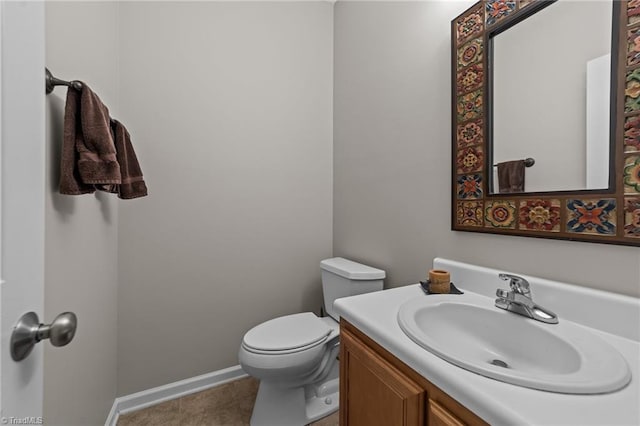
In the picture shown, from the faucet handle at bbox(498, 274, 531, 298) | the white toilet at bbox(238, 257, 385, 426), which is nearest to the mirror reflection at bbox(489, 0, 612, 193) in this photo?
the faucet handle at bbox(498, 274, 531, 298)

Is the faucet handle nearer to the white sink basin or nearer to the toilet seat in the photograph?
the white sink basin

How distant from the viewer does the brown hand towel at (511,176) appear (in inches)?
36.0

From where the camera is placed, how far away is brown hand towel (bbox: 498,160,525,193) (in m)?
0.91

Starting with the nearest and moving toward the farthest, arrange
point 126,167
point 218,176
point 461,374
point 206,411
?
1. point 461,374
2. point 126,167
3. point 206,411
4. point 218,176

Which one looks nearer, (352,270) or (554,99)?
(554,99)

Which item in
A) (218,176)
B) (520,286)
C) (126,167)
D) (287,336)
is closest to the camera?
(520,286)

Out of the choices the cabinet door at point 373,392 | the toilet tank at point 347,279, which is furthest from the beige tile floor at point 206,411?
the cabinet door at point 373,392

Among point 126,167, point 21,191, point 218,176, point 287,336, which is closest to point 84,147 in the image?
point 126,167

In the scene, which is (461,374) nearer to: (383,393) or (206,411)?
(383,393)

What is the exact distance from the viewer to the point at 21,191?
16.2 inches

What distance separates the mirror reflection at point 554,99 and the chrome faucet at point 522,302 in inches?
12.2

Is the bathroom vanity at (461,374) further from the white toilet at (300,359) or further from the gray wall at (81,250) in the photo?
the gray wall at (81,250)

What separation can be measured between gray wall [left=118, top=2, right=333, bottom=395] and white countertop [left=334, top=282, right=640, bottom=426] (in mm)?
1226

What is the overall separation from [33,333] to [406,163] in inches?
53.1
